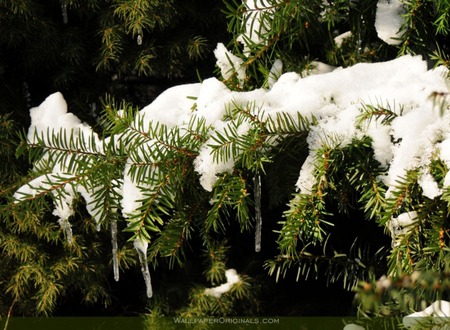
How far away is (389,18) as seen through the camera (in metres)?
1.30

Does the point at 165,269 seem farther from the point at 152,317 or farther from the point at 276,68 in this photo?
the point at 276,68

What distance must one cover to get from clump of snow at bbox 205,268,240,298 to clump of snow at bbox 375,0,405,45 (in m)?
1.01

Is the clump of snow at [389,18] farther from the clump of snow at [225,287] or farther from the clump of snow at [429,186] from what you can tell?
the clump of snow at [225,287]

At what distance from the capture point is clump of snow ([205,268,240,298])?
199 cm

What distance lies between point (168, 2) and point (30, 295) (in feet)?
3.45

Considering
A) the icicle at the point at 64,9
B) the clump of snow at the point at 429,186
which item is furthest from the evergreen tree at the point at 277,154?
the icicle at the point at 64,9

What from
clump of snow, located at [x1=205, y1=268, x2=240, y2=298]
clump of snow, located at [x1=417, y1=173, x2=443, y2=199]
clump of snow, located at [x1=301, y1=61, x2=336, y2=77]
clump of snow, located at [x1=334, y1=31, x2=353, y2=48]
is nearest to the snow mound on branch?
clump of snow, located at [x1=417, y1=173, x2=443, y2=199]

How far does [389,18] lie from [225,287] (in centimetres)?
107

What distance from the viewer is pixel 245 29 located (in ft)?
4.61

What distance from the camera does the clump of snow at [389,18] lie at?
1.30 m

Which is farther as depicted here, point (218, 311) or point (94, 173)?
point (218, 311)

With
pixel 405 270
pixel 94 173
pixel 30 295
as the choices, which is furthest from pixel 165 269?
pixel 405 270

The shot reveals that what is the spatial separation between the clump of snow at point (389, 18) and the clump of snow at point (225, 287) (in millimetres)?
1010

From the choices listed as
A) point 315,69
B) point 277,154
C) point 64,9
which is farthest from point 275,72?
point 64,9
